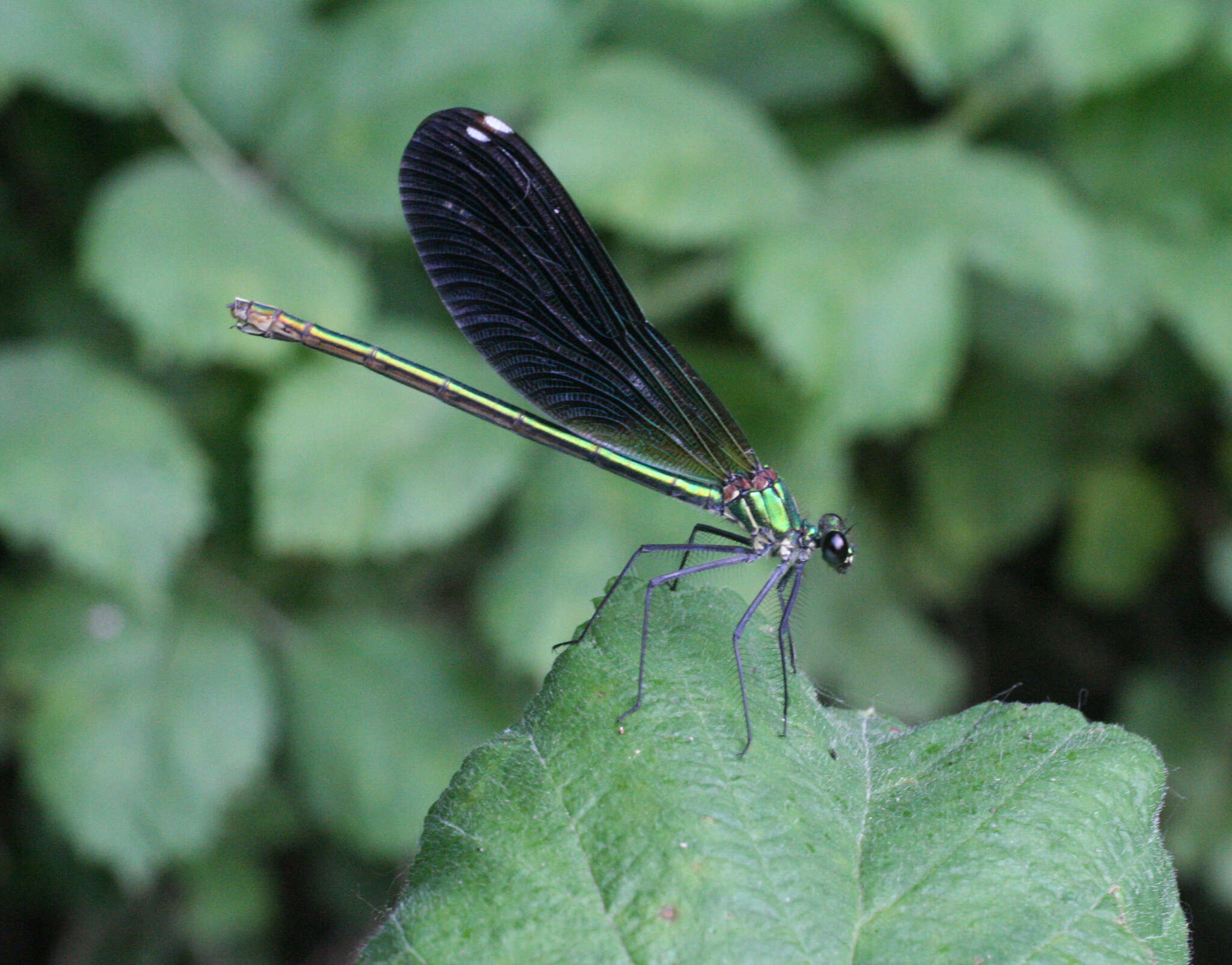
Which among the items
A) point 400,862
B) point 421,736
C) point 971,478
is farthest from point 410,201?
point 971,478

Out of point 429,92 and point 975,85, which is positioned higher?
point 429,92

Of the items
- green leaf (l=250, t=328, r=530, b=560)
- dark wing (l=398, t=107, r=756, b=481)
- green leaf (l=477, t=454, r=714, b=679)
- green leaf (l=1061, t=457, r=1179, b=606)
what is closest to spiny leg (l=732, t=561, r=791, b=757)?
dark wing (l=398, t=107, r=756, b=481)

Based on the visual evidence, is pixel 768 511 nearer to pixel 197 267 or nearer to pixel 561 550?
pixel 561 550

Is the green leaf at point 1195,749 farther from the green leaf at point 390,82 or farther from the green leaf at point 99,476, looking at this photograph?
the green leaf at point 99,476

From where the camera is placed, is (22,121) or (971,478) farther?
(971,478)

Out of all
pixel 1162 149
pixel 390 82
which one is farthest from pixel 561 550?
pixel 1162 149

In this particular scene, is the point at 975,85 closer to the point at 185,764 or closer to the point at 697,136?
the point at 697,136
